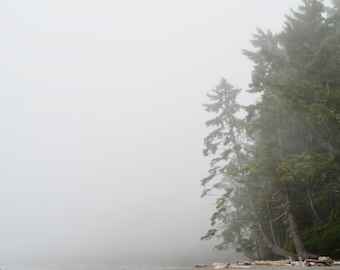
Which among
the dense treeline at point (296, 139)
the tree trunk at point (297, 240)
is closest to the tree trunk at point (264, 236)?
the dense treeline at point (296, 139)

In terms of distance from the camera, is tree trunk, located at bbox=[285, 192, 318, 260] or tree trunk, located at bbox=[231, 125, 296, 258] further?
tree trunk, located at bbox=[231, 125, 296, 258]

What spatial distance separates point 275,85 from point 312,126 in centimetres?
304

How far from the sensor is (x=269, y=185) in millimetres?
19156

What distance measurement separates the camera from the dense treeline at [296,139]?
46.5 feet

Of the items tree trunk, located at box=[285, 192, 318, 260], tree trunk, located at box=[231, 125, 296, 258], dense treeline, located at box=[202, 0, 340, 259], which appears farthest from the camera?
tree trunk, located at box=[231, 125, 296, 258]

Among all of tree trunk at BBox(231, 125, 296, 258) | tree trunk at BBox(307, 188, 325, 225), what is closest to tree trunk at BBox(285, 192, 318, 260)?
tree trunk at BBox(231, 125, 296, 258)

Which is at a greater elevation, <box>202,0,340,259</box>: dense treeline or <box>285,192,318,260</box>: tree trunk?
<box>202,0,340,259</box>: dense treeline

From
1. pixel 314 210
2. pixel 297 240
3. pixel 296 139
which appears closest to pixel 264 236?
pixel 297 240

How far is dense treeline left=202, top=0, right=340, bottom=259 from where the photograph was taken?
14188 mm

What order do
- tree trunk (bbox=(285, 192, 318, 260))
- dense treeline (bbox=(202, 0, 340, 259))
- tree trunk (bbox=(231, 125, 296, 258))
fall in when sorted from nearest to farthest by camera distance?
dense treeline (bbox=(202, 0, 340, 259)), tree trunk (bbox=(285, 192, 318, 260)), tree trunk (bbox=(231, 125, 296, 258))

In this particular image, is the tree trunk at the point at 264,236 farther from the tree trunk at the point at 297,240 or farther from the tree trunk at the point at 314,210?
the tree trunk at the point at 314,210

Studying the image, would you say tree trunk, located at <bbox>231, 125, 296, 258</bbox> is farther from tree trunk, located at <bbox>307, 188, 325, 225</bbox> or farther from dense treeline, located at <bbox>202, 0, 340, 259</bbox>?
tree trunk, located at <bbox>307, 188, 325, 225</bbox>

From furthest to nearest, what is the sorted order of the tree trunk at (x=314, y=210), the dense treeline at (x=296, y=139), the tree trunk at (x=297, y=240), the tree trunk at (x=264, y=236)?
the tree trunk at (x=264, y=236), the tree trunk at (x=314, y=210), the tree trunk at (x=297, y=240), the dense treeline at (x=296, y=139)

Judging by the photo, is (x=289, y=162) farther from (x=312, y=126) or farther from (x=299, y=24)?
(x=299, y=24)
